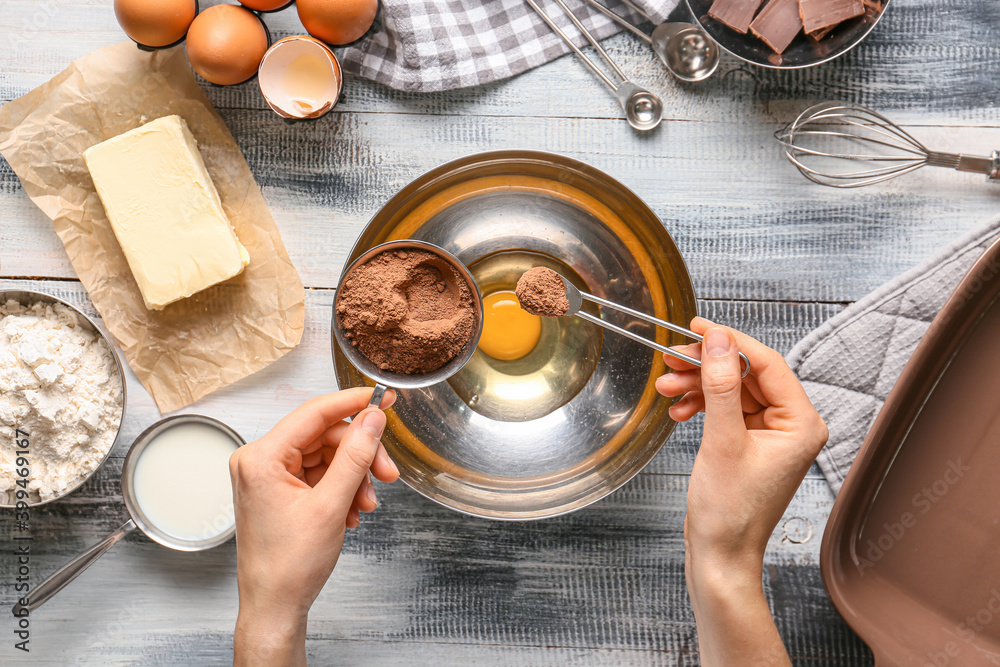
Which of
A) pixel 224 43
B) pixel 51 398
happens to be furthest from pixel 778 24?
pixel 51 398

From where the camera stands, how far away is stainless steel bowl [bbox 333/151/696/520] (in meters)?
1.05

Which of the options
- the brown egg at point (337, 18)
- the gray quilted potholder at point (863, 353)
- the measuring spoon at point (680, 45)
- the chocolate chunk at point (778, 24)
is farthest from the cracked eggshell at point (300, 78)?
the gray quilted potholder at point (863, 353)

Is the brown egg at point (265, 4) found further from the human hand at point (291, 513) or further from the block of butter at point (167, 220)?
the human hand at point (291, 513)

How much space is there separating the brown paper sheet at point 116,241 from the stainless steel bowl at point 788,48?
845 millimetres

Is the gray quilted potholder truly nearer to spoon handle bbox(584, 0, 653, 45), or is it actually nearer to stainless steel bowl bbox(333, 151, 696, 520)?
stainless steel bowl bbox(333, 151, 696, 520)

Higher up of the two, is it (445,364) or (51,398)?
(445,364)

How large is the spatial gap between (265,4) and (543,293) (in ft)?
2.26

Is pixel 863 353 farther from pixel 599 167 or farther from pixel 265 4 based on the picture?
pixel 265 4

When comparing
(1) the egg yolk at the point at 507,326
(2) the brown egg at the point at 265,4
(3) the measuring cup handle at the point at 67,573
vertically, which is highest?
(2) the brown egg at the point at 265,4

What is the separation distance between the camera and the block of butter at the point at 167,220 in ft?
3.57

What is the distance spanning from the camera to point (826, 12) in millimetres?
1047

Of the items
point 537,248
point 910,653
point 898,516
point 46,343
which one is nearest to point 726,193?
point 537,248

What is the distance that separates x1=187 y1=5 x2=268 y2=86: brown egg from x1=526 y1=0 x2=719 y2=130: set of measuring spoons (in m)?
0.50

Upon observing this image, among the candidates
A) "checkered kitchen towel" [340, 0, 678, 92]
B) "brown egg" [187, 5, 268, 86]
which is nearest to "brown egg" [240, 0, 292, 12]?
"brown egg" [187, 5, 268, 86]
